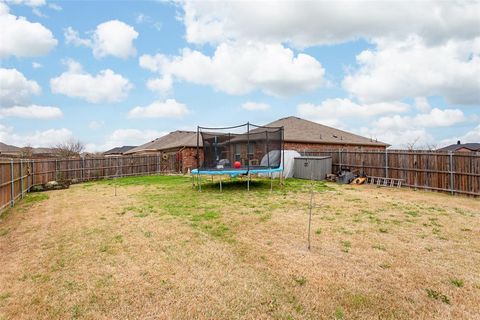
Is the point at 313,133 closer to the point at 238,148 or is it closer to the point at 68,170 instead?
the point at 238,148

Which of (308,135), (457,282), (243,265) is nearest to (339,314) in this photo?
(243,265)

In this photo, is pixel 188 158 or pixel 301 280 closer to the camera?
pixel 301 280

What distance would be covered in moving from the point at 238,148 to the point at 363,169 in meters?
5.94

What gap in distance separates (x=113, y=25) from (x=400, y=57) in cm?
1111

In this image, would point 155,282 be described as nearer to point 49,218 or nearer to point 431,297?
point 431,297

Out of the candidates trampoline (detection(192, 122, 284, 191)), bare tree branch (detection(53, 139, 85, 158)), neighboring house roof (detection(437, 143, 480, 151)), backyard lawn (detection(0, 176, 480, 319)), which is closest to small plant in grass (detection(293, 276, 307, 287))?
backyard lawn (detection(0, 176, 480, 319))

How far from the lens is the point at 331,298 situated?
8.63ft

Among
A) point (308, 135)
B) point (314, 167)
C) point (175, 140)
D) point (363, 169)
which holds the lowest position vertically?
point (363, 169)

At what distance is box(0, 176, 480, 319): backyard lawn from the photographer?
251cm

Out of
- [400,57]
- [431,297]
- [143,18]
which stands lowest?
[431,297]

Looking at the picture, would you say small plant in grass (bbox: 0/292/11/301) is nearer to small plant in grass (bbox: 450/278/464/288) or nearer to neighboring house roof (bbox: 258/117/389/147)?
small plant in grass (bbox: 450/278/464/288)

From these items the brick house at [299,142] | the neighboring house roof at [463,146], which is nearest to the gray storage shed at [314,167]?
the brick house at [299,142]

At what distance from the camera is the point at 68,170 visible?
1582cm

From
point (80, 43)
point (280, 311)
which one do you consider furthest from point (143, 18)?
point (280, 311)
